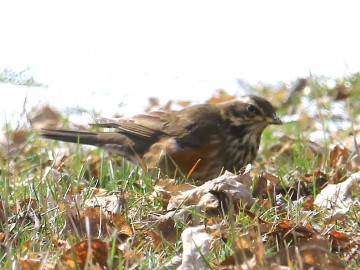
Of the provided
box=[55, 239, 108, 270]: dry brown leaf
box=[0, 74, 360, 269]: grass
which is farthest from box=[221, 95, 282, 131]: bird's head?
box=[55, 239, 108, 270]: dry brown leaf

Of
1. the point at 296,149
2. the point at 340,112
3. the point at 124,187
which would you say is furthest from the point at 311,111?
the point at 124,187

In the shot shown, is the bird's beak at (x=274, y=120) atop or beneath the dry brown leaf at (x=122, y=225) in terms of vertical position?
atop

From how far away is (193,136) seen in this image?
7.66 m

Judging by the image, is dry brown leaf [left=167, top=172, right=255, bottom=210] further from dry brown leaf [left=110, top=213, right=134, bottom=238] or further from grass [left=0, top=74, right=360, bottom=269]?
dry brown leaf [left=110, top=213, right=134, bottom=238]

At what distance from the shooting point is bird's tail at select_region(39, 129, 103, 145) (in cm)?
796

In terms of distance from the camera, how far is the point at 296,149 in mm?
7500

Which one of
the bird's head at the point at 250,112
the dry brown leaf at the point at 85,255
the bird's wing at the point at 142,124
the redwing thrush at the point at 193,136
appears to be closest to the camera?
the dry brown leaf at the point at 85,255

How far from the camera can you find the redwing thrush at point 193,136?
7508 mm

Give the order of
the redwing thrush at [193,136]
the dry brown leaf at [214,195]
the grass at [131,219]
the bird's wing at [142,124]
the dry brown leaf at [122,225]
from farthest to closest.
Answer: the bird's wing at [142,124], the redwing thrush at [193,136], the dry brown leaf at [214,195], the dry brown leaf at [122,225], the grass at [131,219]

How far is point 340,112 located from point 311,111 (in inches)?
30.4

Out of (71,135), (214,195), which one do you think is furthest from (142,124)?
(214,195)

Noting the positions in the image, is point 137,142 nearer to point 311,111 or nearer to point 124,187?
point 124,187

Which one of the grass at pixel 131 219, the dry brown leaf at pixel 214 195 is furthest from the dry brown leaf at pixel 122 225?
the dry brown leaf at pixel 214 195

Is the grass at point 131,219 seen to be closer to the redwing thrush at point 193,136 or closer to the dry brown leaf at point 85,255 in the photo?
the dry brown leaf at point 85,255
